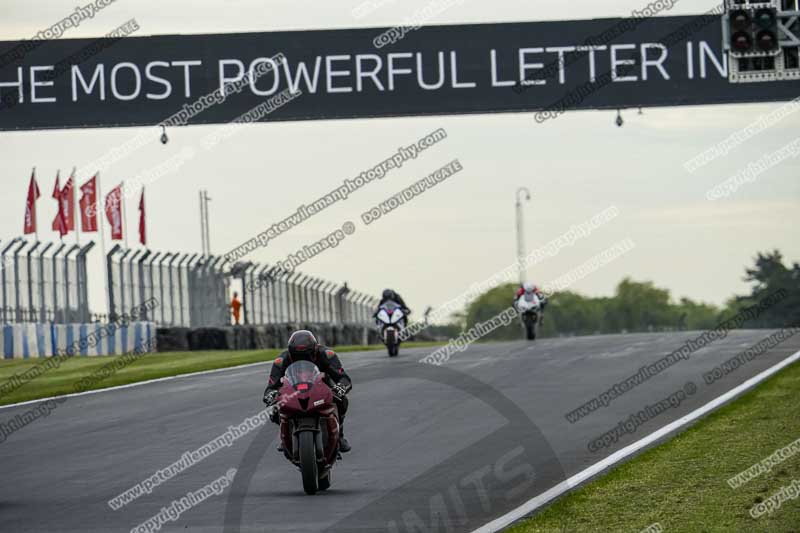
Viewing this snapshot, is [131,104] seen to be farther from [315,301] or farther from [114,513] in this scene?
[315,301]

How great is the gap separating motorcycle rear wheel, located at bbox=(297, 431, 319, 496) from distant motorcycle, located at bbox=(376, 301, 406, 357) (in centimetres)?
1569

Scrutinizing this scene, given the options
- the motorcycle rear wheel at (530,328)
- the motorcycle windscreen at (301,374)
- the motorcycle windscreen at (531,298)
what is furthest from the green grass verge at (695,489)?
the motorcycle windscreen at (531,298)

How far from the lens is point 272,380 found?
38.9ft

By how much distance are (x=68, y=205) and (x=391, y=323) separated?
2057 cm

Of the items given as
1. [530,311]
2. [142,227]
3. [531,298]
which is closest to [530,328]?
[530,311]

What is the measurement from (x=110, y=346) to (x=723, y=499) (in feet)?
75.5

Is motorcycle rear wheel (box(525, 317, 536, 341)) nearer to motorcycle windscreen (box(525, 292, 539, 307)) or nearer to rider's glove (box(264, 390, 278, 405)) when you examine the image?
motorcycle windscreen (box(525, 292, 539, 307))

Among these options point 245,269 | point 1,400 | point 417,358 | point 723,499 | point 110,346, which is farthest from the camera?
point 245,269

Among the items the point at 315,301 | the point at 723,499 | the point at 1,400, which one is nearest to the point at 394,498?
the point at 723,499

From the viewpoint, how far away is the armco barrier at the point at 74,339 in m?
28.8

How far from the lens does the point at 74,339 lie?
30.8m

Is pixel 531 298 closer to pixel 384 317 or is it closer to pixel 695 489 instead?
pixel 384 317

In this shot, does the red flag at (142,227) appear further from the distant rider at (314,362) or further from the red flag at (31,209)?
the distant rider at (314,362)

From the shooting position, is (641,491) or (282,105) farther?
(282,105)
